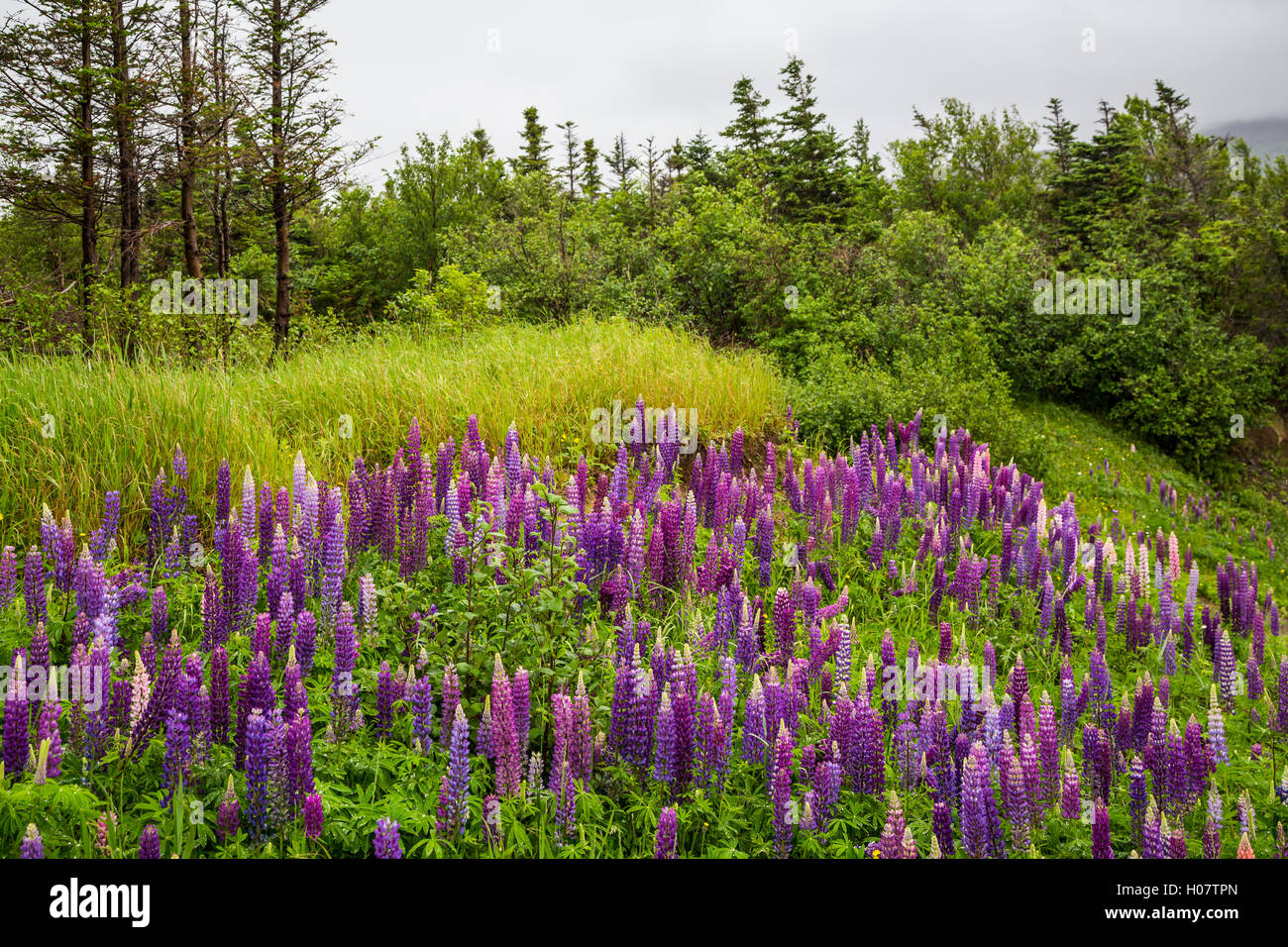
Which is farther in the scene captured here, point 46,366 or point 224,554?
point 46,366

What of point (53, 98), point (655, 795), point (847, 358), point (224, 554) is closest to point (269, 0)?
point (53, 98)

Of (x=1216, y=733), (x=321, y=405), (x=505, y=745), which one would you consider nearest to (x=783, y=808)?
(x=505, y=745)

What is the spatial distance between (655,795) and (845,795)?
676 mm

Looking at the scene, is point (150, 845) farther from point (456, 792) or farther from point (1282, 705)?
point (1282, 705)

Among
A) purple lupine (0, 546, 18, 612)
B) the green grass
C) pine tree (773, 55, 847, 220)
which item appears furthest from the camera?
pine tree (773, 55, 847, 220)

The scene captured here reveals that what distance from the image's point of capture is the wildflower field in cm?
254

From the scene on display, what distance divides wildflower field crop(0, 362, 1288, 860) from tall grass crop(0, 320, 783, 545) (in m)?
0.14

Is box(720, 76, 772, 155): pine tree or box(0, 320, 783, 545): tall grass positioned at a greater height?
box(720, 76, 772, 155): pine tree

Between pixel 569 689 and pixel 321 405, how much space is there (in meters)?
4.59

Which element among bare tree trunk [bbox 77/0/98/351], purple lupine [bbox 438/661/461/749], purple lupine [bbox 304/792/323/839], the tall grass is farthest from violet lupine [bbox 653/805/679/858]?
bare tree trunk [bbox 77/0/98/351]

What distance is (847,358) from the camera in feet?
40.2

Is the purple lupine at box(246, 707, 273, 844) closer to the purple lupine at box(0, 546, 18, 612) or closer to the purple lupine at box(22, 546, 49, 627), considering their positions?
the purple lupine at box(22, 546, 49, 627)

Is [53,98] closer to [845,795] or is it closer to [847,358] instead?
[847,358]

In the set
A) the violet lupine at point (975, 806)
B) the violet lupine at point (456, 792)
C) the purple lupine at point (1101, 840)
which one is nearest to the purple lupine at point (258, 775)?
the violet lupine at point (456, 792)
